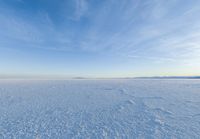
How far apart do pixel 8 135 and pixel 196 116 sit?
23.7 feet

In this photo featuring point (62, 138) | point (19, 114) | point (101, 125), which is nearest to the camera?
point (62, 138)

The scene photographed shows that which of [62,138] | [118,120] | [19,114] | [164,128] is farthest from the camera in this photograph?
[19,114]

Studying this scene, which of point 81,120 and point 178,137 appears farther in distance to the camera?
point 81,120

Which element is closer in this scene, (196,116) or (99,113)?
(196,116)

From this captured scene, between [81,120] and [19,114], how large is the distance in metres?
2.99

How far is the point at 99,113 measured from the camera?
225 inches

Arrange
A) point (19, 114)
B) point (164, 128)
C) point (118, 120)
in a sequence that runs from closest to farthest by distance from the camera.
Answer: point (164, 128)
point (118, 120)
point (19, 114)

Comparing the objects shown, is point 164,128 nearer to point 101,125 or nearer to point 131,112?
point 131,112

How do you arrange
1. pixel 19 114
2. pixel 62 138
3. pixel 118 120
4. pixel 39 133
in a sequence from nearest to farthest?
pixel 62 138 → pixel 39 133 → pixel 118 120 → pixel 19 114

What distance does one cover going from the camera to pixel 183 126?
429cm

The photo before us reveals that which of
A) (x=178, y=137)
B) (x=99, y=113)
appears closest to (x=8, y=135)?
(x=99, y=113)

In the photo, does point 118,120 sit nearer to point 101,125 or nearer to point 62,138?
point 101,125

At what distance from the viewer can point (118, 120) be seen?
4910mm

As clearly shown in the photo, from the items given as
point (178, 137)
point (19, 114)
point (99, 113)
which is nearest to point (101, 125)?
point (99, 113)
